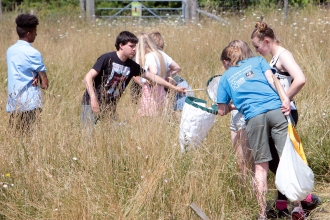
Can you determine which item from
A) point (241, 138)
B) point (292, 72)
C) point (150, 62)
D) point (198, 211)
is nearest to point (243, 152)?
point (241, 138)

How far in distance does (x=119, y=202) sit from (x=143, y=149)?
1.87 ft

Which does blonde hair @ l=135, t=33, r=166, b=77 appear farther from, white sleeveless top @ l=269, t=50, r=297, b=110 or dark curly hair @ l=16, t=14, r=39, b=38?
white sleeveless top @ l=269, t=50, r=297, b=110

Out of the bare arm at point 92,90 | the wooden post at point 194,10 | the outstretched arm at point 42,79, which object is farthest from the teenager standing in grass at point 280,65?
the wooden post at point 194,10

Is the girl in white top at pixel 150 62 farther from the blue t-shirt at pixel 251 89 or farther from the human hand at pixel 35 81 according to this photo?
the blue t-shirt at pixel 251 89

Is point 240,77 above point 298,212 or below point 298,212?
above

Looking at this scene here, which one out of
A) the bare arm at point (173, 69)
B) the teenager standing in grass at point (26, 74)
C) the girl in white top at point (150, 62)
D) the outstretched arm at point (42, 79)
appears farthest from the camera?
the bare arm at point (173, 69)

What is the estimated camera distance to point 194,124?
187 inches

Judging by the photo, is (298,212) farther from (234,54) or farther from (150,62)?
(150,62)

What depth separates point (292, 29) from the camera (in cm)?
956

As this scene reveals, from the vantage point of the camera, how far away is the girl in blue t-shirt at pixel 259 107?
4.37 meters

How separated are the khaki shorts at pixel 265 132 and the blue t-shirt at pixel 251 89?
1.9 inches

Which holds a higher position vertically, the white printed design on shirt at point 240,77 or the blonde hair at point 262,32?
the blonde hair at point 262,32

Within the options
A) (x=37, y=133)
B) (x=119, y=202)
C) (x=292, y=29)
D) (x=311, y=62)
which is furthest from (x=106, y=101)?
(x=292, y=29)

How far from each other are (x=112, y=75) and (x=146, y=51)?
2.77 feet
